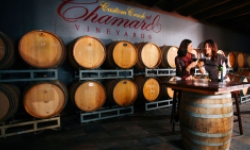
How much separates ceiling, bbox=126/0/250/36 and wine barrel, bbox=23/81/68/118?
3648 millimetres

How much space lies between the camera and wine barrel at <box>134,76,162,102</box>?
3.87 m

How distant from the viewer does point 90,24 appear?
3.95 metres

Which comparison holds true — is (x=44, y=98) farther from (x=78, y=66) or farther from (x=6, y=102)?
(x=78, y=66)

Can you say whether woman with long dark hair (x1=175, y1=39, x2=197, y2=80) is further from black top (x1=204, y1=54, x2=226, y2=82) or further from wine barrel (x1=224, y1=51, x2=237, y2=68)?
wine barrel (x1=224, y1=51, x2=237, y2=68)

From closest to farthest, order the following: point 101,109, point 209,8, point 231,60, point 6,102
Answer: point 6,102, point 101,109, point 209,8, point 231,60

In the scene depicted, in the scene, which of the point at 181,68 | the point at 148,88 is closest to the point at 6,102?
the point at 148,88

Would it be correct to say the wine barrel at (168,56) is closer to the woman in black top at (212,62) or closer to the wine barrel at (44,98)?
the woman in black top at (212,62)

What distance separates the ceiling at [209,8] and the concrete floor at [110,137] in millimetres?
3789

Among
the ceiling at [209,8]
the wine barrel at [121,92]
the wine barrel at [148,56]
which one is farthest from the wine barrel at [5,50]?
the ceiling at [209,8]

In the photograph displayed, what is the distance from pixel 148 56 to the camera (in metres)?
4.00

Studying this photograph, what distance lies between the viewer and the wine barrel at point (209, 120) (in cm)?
184

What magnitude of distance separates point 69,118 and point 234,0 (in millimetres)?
6455

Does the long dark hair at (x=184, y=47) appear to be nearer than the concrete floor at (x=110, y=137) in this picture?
No

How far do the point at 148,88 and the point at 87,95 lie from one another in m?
1.70
